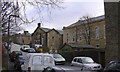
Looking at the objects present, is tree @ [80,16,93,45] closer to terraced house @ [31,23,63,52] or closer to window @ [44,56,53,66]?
terraced house @ [31,23,63,52]

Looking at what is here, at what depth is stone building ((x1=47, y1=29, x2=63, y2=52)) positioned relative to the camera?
64.8 metres

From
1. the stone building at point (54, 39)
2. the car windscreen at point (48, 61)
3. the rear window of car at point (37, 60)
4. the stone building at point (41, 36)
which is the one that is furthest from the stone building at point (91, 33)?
the rear window of car at point (37, 60)

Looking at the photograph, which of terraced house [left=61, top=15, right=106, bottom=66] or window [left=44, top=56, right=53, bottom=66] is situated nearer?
window [left=44, top=56, right=53, bottom=66]

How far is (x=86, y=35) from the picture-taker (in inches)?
1972

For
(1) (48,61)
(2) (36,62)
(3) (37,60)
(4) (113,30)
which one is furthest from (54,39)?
(2) (36,62)

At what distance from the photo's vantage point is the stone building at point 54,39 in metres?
64.8

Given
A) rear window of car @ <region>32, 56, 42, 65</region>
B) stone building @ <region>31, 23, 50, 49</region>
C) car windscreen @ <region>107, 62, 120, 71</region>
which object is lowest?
car windscreen @ <region>107, 62, 120, 71</region>

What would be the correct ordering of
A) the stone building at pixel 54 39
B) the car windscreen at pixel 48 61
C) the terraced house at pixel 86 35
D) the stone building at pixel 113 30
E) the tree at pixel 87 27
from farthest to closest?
the stone building at pixel 54 39 < the tree at pixel 87 27 < the terraced house at pixel 86 35 < the stone building at pixel 113 30 < the car windscreen at pixel 48 61

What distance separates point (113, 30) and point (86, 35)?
98.1ft

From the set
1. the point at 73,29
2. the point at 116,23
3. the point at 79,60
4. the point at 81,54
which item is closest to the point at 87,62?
the point at 79,60

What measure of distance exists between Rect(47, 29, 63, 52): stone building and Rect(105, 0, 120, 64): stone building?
146 feet

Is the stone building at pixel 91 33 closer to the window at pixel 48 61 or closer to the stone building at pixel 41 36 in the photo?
the stone building at pixel 41 36

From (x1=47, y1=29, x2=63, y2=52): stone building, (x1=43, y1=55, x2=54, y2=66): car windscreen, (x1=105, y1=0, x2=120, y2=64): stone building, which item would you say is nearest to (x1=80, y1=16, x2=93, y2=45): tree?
(x1=47, y1=29, x2=63, y2=52): stone building

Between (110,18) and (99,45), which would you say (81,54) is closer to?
(110,18)
